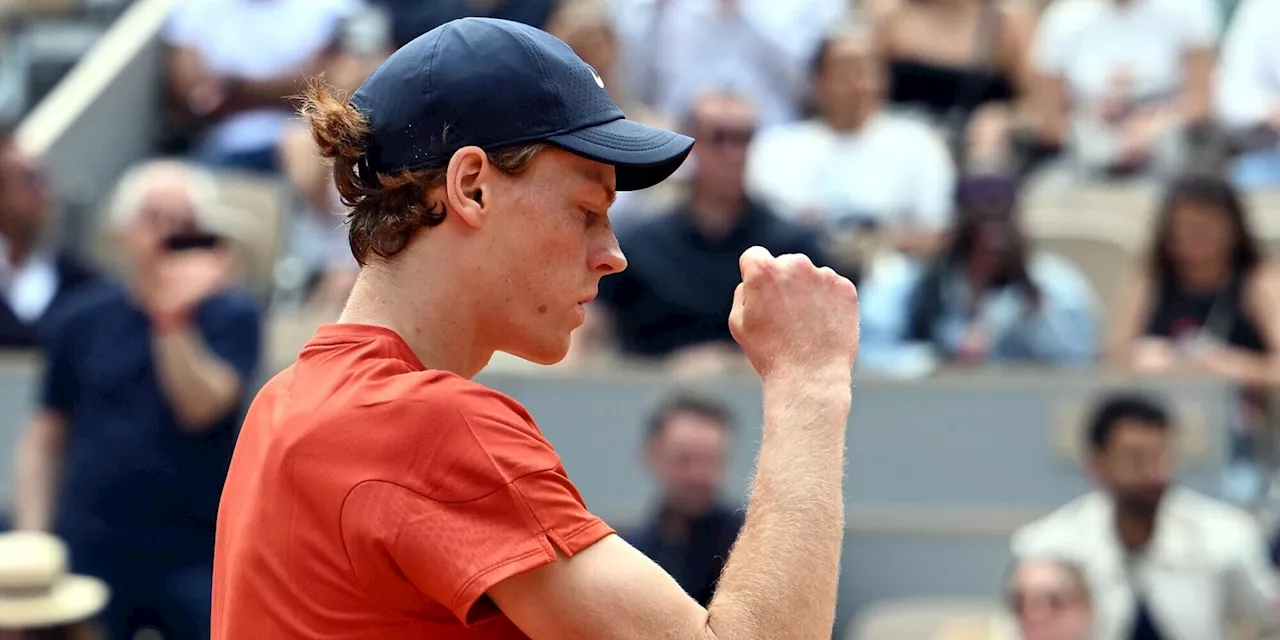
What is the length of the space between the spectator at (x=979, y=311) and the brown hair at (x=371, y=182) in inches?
182

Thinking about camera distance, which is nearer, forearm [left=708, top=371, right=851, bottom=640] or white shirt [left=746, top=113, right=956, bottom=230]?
forearm [left=708, top=371, right=851, bottom=640]

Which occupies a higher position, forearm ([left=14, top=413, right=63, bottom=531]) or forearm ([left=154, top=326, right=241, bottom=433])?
forearm ([left=154, top=326, right=241, bottom=433])

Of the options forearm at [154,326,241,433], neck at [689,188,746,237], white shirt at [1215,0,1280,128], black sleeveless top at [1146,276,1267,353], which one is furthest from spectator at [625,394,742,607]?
white shirt at [1215,0,1280,128]

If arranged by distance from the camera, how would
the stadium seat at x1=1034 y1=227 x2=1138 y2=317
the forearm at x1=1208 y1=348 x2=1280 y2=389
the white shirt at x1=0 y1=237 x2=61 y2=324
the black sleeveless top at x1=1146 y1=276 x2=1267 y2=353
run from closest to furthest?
the forearm at x1=1208 y1=348 x2=1280 y2=389 → the black sleeveless top at x1=1146 y1=276 x2=1267 y2=353 → the stadium seat at x1=1034 y1=227 x2=1138 y2=317 → the white shirt at x1=0 y1=237 x2=61 y2=324

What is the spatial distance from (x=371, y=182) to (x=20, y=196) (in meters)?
5.94

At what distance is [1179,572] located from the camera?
572 centimetres

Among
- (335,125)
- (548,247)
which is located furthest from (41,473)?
(548,247)

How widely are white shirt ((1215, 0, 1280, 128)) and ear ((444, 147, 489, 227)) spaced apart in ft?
21.3

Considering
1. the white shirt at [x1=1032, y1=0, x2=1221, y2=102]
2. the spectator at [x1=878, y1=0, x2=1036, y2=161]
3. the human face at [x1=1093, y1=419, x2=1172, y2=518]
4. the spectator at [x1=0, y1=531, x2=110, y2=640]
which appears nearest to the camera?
the spectator at [x1=0, y1=531, x2=110, y2=640]

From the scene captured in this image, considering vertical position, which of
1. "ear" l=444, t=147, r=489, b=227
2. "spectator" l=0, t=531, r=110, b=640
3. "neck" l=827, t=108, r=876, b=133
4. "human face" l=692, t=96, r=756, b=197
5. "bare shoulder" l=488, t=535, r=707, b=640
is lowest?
"spectator" l=0, t=531, r=110, b=640

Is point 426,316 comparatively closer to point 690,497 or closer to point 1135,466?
point 690,497

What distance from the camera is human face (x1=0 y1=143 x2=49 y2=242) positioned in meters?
7.46

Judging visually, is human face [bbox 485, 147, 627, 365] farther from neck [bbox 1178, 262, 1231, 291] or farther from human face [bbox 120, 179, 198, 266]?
neck [bbox 1178, 262, 1231, 291]

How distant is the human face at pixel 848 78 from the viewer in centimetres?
754
